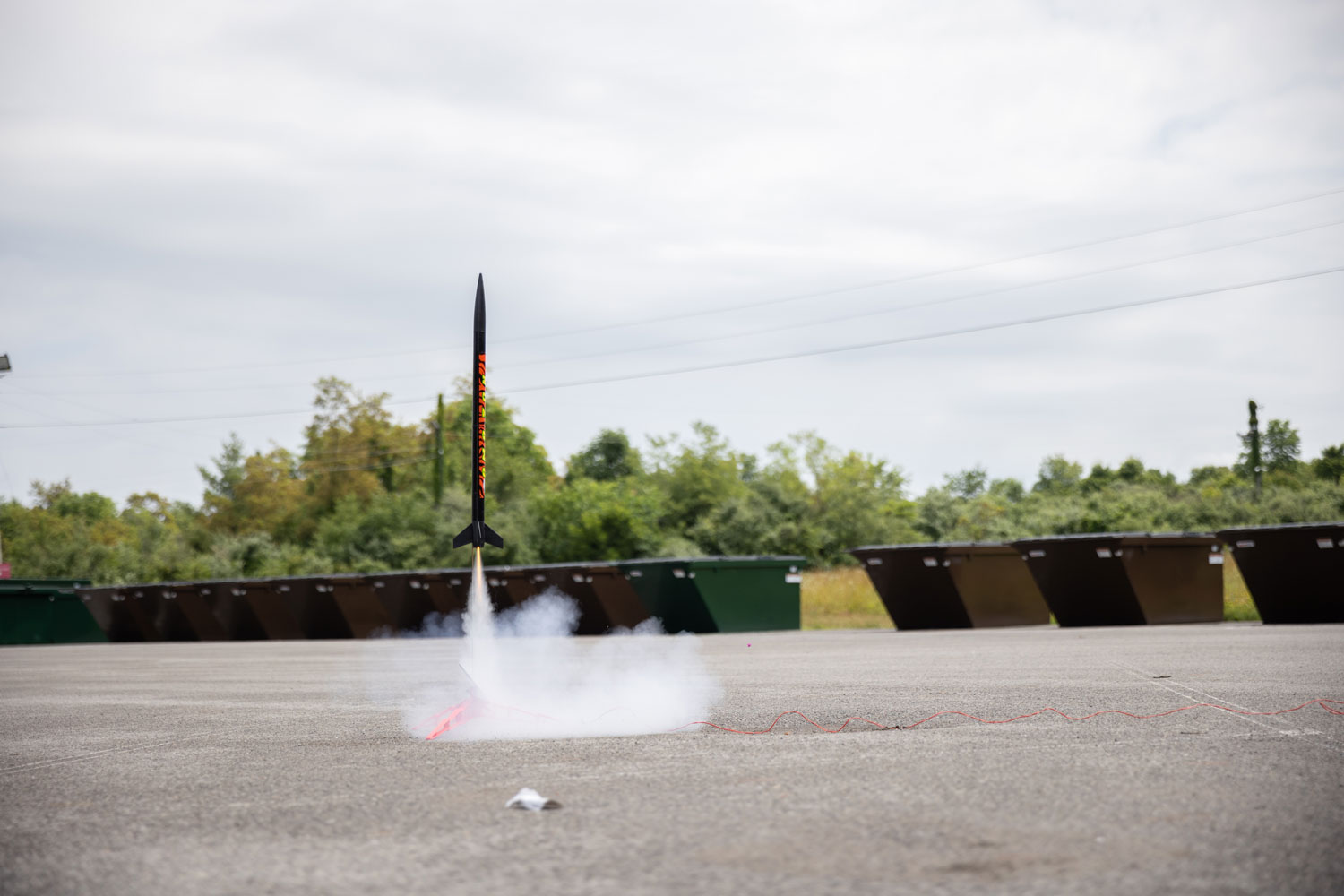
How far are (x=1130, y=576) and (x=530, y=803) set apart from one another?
18.4 m

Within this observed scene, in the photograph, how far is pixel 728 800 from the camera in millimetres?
5219

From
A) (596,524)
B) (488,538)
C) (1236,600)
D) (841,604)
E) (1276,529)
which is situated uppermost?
(596,524)

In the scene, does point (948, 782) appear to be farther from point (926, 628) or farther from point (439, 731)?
point (926, 628)

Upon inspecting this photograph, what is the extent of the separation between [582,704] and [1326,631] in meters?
12.3

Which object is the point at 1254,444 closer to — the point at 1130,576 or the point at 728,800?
the point at 1130,576

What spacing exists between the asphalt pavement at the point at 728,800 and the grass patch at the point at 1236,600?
1451 centimetres

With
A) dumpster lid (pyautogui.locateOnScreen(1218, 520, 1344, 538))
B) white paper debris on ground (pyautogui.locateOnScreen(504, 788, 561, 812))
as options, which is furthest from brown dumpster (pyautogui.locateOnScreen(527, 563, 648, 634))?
white paper debris on ground (pyautogui.locateOnScreen(504, 788, 561, 812))

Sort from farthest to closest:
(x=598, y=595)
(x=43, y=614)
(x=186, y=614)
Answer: (x=186, y=614), (x=43, y=614), (x=598, y=595)

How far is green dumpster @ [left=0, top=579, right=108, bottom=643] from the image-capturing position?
35.8 metres

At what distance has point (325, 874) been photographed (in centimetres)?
408

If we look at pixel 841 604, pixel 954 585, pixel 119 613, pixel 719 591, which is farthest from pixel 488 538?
pixel 119 613

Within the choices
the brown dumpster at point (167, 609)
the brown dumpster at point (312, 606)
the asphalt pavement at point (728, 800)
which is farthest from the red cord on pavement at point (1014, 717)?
the brown dumpster at point (167, 609)

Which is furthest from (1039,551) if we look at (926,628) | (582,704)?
(582,704)

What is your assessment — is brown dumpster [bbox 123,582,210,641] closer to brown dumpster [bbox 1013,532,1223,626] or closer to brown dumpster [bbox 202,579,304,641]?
brown dumpster [bbox 202,579,304,641]
